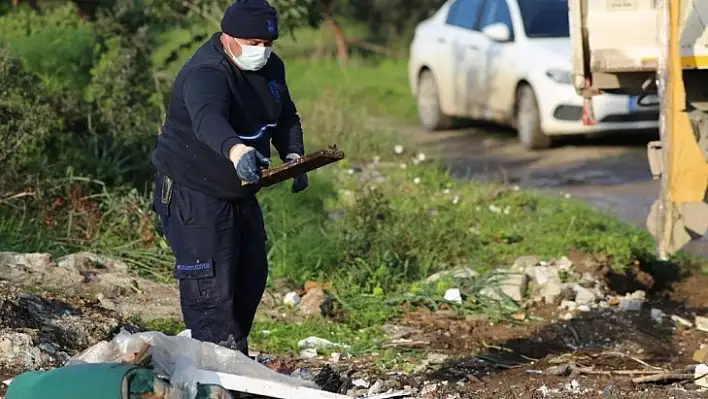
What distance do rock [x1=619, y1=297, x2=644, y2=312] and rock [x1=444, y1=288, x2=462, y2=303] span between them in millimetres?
958

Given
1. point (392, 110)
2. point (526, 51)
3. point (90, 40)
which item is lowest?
point (392, 110)

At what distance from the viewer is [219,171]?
5.07m

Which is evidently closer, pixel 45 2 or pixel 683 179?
pixel 683 179

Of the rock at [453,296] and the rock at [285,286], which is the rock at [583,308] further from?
the rock at [285,286]

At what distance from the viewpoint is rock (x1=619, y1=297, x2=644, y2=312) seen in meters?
7.65

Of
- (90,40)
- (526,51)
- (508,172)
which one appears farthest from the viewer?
(526,51)

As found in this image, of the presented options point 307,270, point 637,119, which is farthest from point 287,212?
point 637,119

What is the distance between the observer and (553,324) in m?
7.36

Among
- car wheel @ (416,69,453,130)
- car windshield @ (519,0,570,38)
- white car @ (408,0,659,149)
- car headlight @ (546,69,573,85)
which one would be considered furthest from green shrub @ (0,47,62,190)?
car wheel @ (416,69,453,130)

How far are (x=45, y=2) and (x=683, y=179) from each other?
11203 millimetres

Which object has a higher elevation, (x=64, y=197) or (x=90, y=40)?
(x=90, y=40)

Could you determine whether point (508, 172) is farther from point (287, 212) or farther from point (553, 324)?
point (553, 324)

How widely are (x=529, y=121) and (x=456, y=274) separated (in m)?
5.50

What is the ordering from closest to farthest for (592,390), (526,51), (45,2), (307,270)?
1. (592,390)
2. (307,270)
3. (526,51)
4. (45,2)
